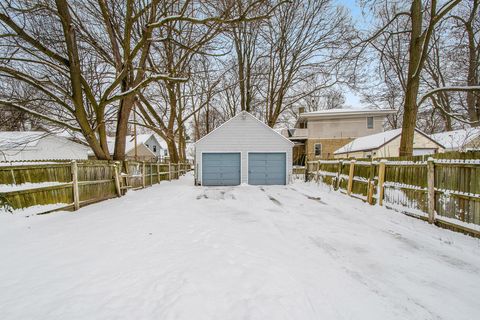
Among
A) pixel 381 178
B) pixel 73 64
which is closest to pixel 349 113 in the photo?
pixel 381 178

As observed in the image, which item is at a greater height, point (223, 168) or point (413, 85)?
point (413, 85)

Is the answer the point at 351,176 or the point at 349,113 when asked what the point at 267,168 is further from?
the point at 349,113

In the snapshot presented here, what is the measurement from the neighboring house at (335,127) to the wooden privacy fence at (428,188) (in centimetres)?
1803

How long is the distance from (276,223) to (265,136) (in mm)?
9915

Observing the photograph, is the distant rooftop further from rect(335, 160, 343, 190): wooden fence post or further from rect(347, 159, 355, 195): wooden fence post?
rect(347, 159, 355, 195): wooden fence post

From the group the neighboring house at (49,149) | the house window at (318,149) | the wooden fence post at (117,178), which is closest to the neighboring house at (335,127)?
the house window at (318,149)

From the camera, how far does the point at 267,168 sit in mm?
14789

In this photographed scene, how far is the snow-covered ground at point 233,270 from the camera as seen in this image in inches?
87.0

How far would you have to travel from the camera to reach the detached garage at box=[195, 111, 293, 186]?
14570 millimetres

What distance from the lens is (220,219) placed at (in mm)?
5566

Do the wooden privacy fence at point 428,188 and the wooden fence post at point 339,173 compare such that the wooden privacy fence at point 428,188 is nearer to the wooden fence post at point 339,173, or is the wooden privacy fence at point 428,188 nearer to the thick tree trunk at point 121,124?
the wooden fence post at point 339,173

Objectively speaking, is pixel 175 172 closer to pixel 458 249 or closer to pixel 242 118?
pixel 242 118

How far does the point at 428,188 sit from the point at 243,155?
33.4ft

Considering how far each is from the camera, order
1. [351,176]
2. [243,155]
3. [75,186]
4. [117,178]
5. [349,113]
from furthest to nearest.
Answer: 1. [349,113]
2. [243,155]
3. [117,178]
4. [351,176]
5. [75,186]
